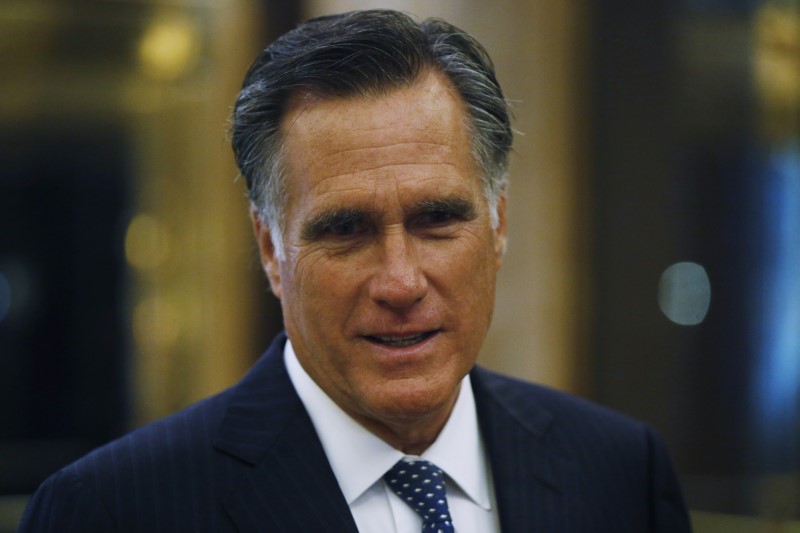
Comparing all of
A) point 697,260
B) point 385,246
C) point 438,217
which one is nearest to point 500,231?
point 438,217

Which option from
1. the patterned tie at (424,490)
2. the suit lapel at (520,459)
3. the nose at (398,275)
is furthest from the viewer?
the suit lapel at (520,459)

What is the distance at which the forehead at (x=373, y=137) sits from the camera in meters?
2.06

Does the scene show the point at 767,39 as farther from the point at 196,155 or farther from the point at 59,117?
the point at 59,117

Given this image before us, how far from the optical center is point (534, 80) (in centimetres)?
501

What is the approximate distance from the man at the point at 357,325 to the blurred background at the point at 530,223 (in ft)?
8.66

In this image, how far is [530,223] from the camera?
5039 mm

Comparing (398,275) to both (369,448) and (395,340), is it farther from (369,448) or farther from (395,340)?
(369,448)

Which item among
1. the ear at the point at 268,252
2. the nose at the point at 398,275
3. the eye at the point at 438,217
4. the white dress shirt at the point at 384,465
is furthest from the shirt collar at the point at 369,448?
the eye at the point at 438,217

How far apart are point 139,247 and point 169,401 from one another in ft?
2.52

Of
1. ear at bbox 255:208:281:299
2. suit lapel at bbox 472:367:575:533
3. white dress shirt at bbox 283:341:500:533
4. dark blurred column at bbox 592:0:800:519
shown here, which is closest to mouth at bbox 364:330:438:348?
white dress shirt at bbox 283:341:500:533

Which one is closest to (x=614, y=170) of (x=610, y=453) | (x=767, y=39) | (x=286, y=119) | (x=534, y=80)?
(x=534, y=80)

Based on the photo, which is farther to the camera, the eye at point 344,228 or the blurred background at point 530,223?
the blurred background at point 530,223

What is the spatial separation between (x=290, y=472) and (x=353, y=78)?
0.84m

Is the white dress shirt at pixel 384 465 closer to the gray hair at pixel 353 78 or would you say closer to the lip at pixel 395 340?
the lip at pixel 395 340
